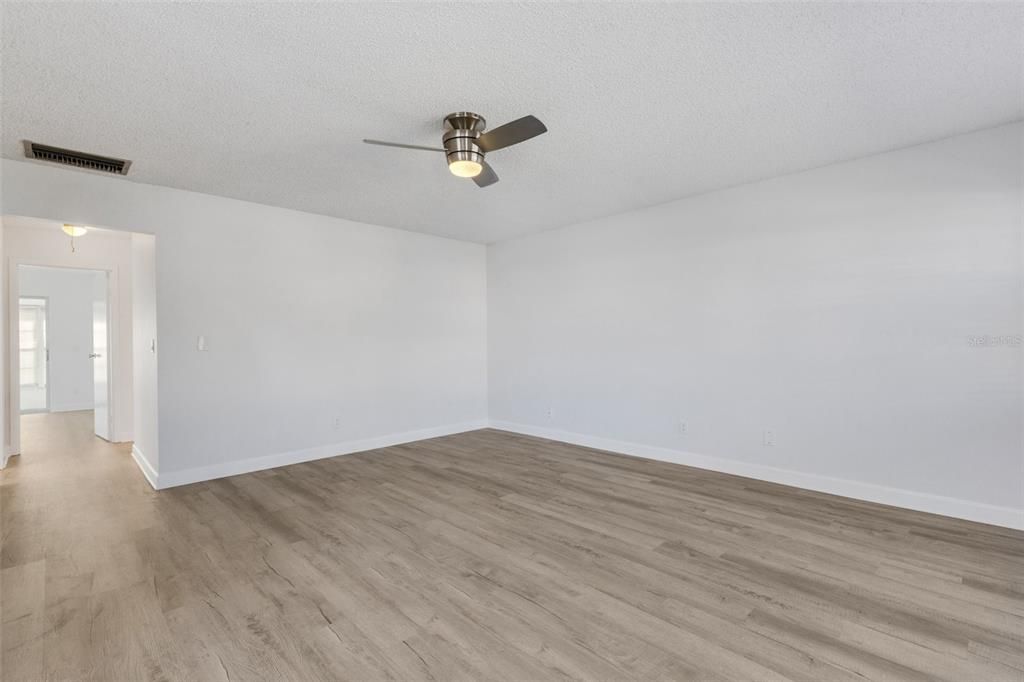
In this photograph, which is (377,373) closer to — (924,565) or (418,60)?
(418,60)

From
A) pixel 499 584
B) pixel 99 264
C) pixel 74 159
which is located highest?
pixel 74 159

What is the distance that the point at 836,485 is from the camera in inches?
140

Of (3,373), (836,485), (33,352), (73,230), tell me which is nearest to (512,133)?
(836,485)

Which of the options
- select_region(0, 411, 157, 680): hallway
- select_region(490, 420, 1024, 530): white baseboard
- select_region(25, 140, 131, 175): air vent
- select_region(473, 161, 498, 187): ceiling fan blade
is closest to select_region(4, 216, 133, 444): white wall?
select_region(0, 411, 157, 680): hallway

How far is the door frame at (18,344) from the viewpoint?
4746mm

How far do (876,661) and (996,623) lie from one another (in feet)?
2.32

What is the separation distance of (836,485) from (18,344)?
307 inches

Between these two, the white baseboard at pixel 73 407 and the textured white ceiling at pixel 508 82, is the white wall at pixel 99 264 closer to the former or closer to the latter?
the textured white ceiling at pixel 508 82

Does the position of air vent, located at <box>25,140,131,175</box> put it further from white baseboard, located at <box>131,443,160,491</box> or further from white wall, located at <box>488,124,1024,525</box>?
white wall, located at <box>488,124,1024,525</box>

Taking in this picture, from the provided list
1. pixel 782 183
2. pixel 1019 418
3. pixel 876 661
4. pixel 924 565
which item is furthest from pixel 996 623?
pixel 782 183

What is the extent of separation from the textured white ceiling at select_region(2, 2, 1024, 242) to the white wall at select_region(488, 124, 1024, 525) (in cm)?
43

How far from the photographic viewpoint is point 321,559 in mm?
2568

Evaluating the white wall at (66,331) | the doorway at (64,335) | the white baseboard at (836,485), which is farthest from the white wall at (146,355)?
the white wall at (66,331)

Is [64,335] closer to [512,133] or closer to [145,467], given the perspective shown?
[145,467]
